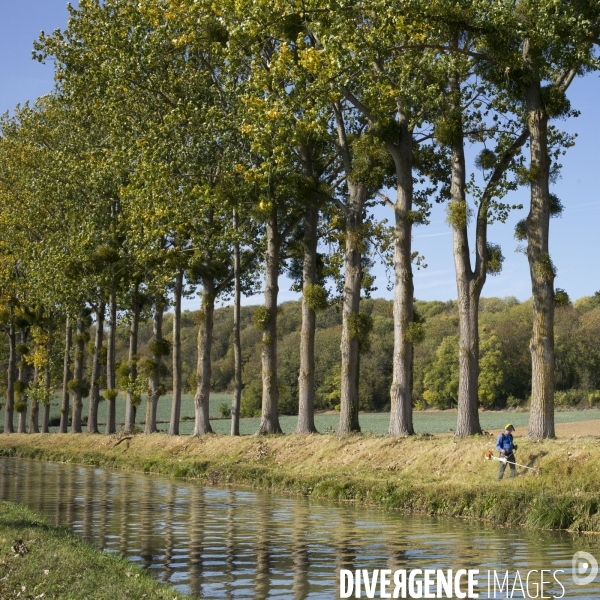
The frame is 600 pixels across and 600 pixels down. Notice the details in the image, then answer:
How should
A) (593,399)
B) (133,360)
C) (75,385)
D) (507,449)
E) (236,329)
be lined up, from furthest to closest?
1. (593,399)
2. (75,385)
3. (133,360)
4. (236,329)
5. (507,449)

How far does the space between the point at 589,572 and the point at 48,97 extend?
174 feet

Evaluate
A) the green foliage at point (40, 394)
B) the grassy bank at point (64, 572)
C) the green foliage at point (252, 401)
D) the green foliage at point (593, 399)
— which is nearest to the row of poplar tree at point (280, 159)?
the green foliage at point (40, 394)

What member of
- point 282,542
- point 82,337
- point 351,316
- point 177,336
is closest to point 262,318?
point 351,316

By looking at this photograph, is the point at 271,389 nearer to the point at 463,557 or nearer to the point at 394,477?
the point at 394,477

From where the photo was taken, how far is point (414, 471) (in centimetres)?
2706

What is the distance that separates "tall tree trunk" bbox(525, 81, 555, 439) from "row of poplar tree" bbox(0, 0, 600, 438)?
6 centimetres

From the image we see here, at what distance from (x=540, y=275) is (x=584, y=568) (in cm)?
1294

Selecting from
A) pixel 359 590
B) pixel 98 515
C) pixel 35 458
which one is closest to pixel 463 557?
pixel 359 590

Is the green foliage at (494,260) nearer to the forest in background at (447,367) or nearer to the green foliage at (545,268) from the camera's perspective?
the green foliage at (545,268)

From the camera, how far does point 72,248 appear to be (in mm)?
49469

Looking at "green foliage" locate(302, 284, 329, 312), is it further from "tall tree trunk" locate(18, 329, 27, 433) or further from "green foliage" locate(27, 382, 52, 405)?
"tall tree trunk" locate(18, 329, 27, 433)

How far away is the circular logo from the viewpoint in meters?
13.6

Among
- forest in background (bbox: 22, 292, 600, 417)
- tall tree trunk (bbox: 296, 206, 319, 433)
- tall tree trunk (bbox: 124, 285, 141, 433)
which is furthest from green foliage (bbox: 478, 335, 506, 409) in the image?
tall tree trunk (bbox: 296, 206, 319, 433)

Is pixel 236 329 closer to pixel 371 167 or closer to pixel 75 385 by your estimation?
pixel 371 167
